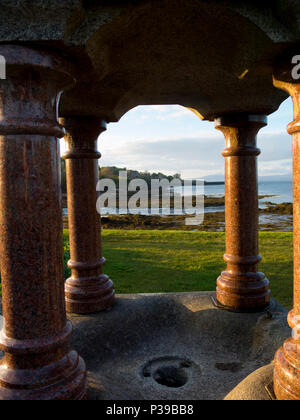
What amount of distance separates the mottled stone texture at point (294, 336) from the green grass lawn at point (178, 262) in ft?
18.4

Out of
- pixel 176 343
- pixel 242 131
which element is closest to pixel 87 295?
pixel 176 343

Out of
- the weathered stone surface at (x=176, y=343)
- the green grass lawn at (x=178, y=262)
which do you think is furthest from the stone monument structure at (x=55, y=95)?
the green grass lawn at (x=178, y=262)

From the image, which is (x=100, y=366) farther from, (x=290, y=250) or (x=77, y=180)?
(x=290, y=250)

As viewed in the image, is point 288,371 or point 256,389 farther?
point 256,389

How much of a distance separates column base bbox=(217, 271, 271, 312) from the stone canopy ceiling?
3.47m

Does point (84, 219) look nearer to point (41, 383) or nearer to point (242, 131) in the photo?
point (242, 131)

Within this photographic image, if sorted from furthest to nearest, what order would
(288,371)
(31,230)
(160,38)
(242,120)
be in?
1. (242,120)
2. (160,38)
3. (288,371)
4. (31,230)

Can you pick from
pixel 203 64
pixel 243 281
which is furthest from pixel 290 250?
pixel 203 64

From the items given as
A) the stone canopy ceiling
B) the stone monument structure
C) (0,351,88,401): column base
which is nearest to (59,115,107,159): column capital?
the stone canopy ceiling

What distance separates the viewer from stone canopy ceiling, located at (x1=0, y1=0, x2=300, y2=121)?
2.99m

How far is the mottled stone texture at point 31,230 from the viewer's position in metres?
3.16

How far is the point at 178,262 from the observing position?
43.6 feet

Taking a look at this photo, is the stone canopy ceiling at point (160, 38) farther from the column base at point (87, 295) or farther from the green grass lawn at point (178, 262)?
the green grass lawn at point (178, 262)

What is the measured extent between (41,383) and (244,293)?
4260mm
